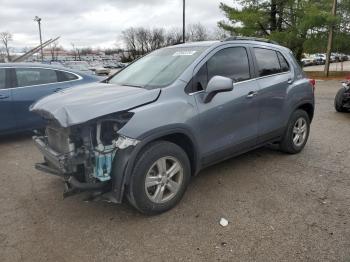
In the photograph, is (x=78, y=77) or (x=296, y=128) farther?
(x=78, y=77)

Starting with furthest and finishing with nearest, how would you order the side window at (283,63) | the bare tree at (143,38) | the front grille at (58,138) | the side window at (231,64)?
the bare tree at (143,38) < the side window at (283,63) < the side window at (231,64) < the front grille at (58,138)

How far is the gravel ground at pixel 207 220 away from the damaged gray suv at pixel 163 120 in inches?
14.3

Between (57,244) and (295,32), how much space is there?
23.5 metres

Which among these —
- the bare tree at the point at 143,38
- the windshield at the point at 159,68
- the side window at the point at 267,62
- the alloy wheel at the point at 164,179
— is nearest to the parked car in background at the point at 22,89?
the windshield at the point at 159,68

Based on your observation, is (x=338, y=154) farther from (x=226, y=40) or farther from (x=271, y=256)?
(x=271, y=256)

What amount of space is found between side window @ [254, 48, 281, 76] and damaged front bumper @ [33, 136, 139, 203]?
7.69ft

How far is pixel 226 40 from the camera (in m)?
4.27

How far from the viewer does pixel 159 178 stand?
3463 millimetres

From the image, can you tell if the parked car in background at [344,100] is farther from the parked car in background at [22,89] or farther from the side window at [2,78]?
the side window at [2,78]

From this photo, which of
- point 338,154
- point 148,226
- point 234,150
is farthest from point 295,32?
point 148,226

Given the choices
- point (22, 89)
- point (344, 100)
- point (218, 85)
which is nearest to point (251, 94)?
point (218, 85)

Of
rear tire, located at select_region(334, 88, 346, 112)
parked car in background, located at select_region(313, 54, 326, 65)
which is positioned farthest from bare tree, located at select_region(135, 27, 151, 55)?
rear tire, located at select_region(334, 88, 346, 112)

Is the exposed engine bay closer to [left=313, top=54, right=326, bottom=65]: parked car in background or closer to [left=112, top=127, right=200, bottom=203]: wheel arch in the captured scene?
[left=112, top=127, right=200, bottom=203]: wheel arch

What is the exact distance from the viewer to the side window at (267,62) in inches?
181
